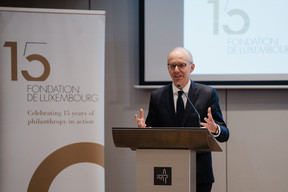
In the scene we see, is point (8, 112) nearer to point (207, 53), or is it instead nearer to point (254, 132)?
point (207, 53)

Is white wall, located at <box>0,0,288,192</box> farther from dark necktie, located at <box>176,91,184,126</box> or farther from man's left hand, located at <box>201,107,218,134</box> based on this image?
man's left hand, located at <box>201,107,218,134</box>

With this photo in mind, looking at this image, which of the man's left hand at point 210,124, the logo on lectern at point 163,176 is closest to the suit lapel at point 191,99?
the man's left hand at point 210,124

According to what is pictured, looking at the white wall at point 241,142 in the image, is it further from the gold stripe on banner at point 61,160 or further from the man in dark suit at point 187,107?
the man in dark suit at point 187,107

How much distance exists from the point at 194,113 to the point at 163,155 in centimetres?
60

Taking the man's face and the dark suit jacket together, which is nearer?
the dark suit jacket

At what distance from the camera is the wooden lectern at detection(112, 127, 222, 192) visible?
2.03 metres

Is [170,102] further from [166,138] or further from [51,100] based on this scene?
[51,100]

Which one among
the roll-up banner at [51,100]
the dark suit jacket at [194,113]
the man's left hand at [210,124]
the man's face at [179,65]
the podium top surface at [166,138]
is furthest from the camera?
the roll-up banner at [51,100]

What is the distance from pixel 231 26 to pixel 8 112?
7.56 ft

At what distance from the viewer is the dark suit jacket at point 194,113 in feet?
8.41

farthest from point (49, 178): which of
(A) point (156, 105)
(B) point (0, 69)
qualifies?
(A) point (156, 105)

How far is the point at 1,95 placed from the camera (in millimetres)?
3396

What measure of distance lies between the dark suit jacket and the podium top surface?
0.46m

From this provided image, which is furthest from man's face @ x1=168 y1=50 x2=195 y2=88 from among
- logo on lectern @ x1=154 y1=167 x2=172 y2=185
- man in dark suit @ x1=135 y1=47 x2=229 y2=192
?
logo on lectern @ x1=154 y1=167 x2=172 y2=185
